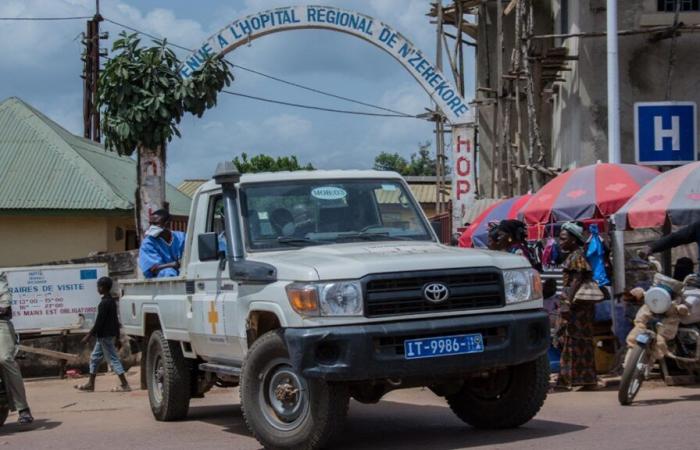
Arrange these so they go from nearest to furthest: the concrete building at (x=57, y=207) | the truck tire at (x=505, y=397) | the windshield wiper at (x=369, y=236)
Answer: the truck tire at (x=505, y=397) → the windshield wiper at (x=369, y=236) → the concrete building at (x=57, y=207)

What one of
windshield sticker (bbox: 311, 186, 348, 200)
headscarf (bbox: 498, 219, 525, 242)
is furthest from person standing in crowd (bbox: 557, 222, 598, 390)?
windshield sticker (bbox: 311, 186, 348, 200)

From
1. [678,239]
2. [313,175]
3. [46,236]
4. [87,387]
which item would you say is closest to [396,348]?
[313,175]

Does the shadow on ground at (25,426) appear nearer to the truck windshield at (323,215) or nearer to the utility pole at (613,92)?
the truck windshield at (323,215)

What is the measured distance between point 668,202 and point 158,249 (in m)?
5.36

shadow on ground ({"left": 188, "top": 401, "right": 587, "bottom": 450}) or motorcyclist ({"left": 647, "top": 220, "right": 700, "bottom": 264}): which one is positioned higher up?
motorcyclist ({"left": 647, "top": 220, "right": 700, "bottom": 264})

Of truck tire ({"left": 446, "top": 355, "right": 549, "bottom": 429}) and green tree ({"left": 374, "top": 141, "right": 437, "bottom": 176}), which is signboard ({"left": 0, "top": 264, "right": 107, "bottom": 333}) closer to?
truck tire ({"left": 446, "top": 355, "right": 549, "bottom": 429})

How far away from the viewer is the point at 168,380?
34.2 feet

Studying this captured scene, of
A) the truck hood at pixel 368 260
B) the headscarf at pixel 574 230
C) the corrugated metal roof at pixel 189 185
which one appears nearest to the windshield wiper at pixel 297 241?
the truck hood at pixel 368 260

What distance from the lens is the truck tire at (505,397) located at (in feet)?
27.8

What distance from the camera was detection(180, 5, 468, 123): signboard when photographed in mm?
17922

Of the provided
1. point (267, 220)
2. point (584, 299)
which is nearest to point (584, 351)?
point (584, 299)

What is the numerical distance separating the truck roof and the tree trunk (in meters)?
7.30

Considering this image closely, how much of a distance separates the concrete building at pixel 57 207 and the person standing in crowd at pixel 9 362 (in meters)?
13.9

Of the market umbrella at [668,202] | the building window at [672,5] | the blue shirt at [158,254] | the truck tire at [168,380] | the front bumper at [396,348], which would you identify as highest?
the building window at [672,5]
